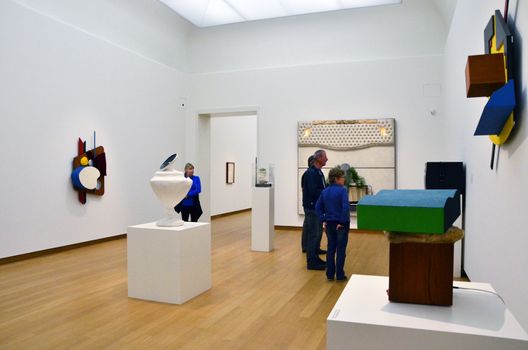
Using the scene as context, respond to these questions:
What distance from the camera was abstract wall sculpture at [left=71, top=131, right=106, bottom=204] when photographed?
27.2 ft

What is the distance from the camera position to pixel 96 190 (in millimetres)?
8891

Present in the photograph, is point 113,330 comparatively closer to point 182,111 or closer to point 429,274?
point 429,274

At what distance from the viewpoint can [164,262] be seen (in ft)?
15.8

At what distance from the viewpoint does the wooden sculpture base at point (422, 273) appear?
1.45 meters

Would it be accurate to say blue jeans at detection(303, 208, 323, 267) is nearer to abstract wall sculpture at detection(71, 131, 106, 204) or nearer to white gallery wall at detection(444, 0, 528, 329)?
white gallery wall at detection(444, 0, 528, 329)

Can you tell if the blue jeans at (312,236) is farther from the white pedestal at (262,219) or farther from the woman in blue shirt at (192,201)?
the woman in blue shirt at (192,201)

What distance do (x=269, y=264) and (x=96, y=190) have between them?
4.14 m

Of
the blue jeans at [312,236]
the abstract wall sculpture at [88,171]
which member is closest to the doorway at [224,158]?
the abstract wall sculpture at [88,171]

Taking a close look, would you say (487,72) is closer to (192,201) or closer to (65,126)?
(192,201)

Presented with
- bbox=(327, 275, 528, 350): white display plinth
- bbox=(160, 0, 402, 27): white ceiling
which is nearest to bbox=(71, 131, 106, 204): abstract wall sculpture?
bbox=(160, 0, 402, 27): white ceiling

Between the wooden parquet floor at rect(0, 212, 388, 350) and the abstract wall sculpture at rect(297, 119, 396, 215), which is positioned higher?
the abstract wall sculpture at rect(297, 119, 396, 215)

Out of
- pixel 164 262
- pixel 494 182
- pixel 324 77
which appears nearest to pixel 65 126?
pixel 164 262

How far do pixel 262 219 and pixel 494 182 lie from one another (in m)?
4.62

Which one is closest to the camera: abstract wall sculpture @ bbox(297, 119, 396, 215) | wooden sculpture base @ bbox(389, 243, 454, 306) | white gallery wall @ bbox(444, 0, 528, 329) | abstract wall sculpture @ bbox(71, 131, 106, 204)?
wooden sculpture base @ bbox(389, 243, 454, 306)
